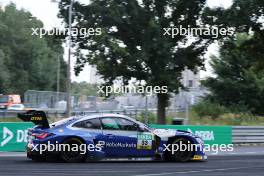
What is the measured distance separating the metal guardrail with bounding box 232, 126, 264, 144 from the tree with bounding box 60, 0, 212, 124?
3.42m

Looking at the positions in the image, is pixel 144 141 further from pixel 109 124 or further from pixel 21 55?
pixel 21 55

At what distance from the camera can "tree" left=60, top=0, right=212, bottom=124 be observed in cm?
2306

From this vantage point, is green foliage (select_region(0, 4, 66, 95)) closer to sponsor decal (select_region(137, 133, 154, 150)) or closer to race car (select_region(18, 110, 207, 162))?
race car (select_region(18, 110, 207, 162))

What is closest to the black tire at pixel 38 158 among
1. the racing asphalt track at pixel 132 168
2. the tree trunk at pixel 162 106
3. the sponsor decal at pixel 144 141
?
the racing asphalt track at pixel 132 168

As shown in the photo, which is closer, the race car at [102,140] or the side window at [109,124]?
the race car at [102,140]

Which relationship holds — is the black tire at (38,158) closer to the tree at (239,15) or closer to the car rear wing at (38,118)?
the car rear wing at (38,118)

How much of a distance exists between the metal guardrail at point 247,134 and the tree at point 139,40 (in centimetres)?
342

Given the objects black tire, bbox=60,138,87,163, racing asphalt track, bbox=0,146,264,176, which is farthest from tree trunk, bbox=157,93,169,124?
black tire, bbox=60,138,87,163

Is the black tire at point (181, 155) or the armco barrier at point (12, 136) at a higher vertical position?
the armco barrier at point (12, 136)

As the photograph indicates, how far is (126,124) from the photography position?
43.4ft

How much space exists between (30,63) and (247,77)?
128 ft

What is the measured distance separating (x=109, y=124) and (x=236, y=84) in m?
30.9

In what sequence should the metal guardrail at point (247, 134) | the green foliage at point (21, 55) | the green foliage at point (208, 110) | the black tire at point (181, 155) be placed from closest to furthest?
the black tire at point (181, 155), the metal guardrail at point (247, 134), the green foliage at point (208, 110), the green foliage at point (21, 55)

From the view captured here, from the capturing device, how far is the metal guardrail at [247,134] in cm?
2183
